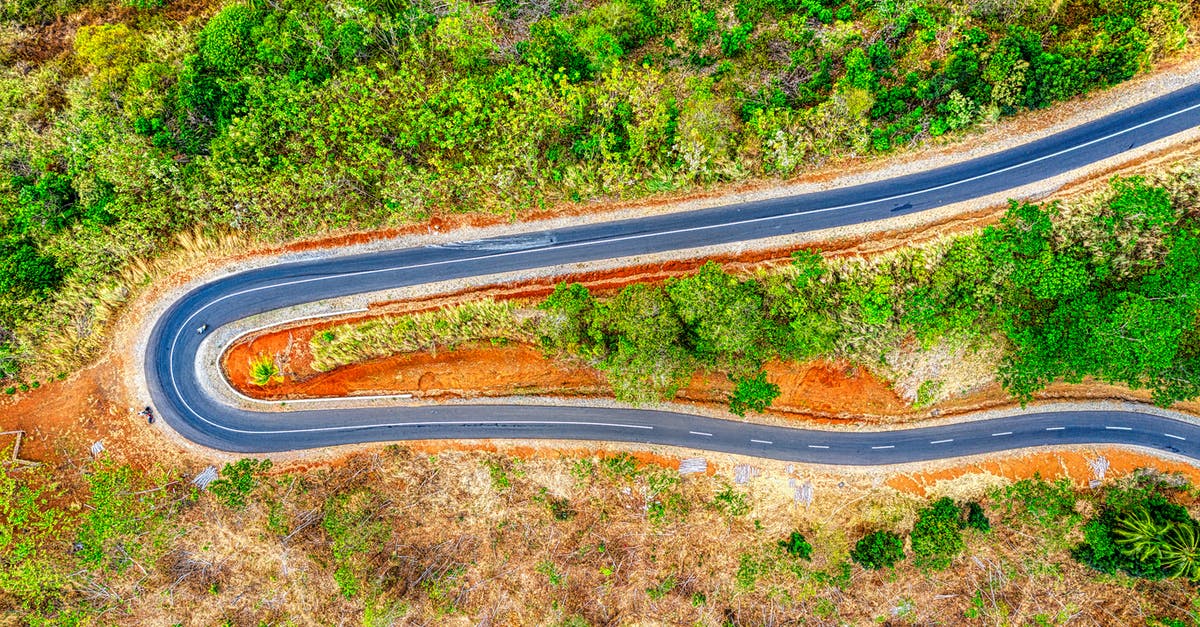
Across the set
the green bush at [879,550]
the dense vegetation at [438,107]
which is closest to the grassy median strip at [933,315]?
the dense vegetation at [438,107]

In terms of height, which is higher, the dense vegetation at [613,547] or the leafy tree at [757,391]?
the leafy tree at [757,391]

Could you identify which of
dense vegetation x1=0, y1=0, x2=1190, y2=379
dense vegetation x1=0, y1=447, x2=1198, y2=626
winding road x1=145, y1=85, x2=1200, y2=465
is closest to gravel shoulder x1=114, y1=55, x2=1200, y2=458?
winding road x1=145, y1=85, x2=1200, y2=465

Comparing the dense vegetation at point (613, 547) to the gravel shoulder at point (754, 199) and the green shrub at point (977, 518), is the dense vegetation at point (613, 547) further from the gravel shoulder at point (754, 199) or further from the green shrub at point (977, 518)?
the gravel shoulder at point (754, 199)

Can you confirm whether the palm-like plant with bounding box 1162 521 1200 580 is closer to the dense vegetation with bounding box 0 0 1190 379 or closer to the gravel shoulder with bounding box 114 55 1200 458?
the gravel shoulder with bounding box 114 55 1200 458

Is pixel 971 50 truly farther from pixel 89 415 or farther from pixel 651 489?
pixel 89 415

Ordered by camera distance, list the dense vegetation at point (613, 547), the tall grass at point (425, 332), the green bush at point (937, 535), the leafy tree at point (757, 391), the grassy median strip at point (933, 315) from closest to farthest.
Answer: the grassy median strip at point (933, 315)
the leafy tree at point (757, 391)
the dense vegetation at point (613, 547)
the tall grass at point (425, 332)
the green bush at point (937, 535)

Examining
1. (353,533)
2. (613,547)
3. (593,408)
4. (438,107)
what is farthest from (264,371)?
(613,547)
